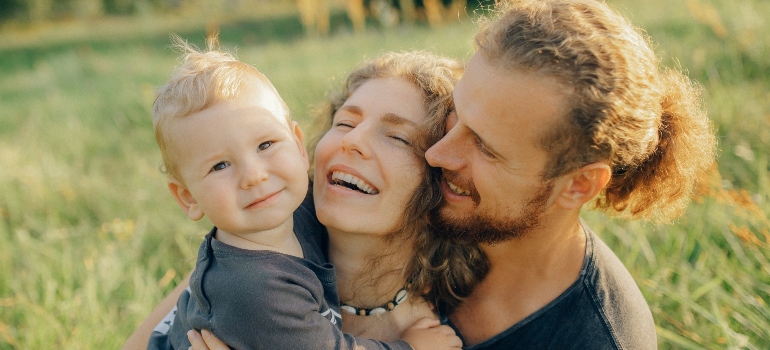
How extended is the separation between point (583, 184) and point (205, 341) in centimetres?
145

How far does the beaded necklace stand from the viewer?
2.62 metres

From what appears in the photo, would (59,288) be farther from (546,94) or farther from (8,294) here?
(546,94)

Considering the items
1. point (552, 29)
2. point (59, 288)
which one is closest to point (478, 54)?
point (552, 29)

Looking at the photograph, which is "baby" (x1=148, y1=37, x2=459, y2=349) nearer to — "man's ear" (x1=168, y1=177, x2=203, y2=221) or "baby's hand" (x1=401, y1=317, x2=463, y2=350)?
"man's ear" (x1=168, y1=177, x2=203, y2=221)

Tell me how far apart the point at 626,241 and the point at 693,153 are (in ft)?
3.83

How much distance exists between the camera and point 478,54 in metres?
2.46

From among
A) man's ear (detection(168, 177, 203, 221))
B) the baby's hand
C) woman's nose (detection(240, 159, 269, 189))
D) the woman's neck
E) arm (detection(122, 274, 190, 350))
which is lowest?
the baby's hand

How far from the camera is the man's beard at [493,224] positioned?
2520mm

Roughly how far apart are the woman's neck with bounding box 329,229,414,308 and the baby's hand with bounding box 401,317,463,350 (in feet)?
0.54

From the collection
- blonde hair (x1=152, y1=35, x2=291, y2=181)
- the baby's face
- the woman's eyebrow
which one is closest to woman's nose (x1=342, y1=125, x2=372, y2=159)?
the woman's eyebrow

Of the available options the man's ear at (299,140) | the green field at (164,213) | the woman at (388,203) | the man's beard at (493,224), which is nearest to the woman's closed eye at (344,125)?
the woman at (388,203)

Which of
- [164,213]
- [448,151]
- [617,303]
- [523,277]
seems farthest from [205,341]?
[164,213]

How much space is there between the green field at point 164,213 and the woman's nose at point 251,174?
1592 mm

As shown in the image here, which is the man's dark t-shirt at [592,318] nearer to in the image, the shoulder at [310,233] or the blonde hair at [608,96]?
the blonde hair at [608,96]
